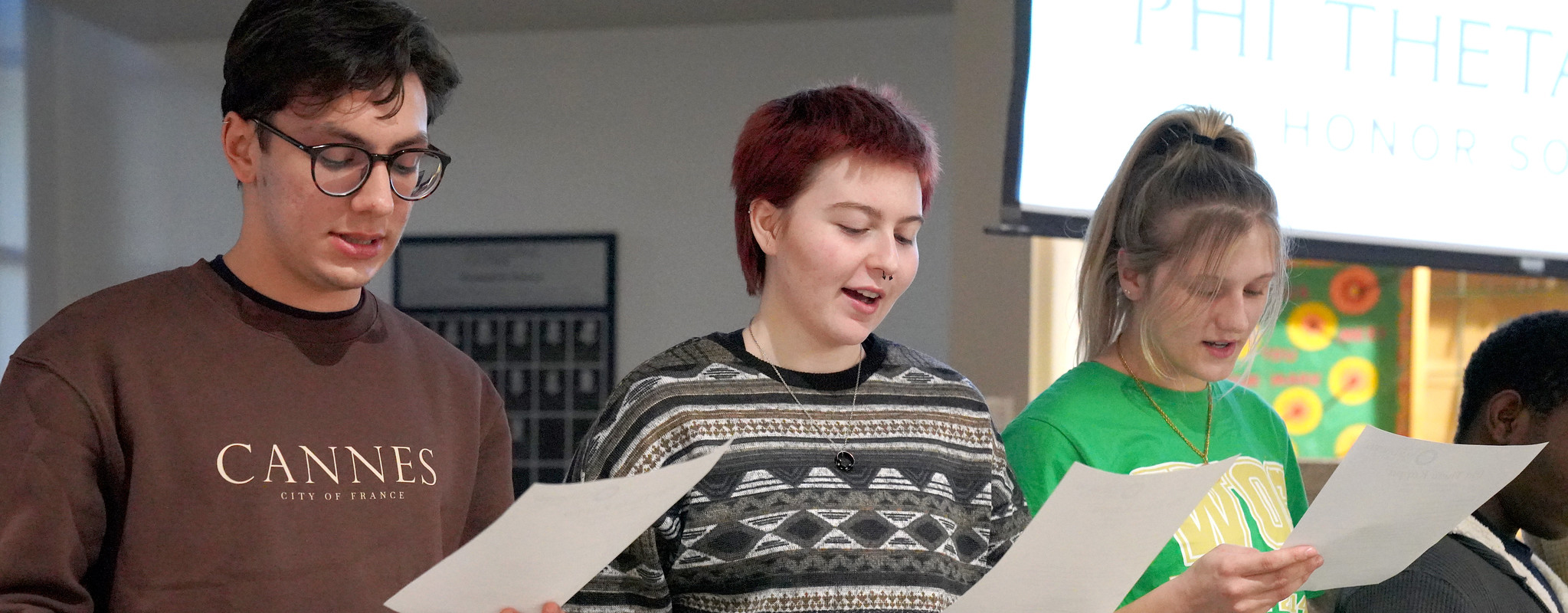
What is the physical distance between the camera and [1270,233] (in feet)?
4.42

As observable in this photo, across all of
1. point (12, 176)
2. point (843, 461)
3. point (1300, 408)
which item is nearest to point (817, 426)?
point (843, 461)

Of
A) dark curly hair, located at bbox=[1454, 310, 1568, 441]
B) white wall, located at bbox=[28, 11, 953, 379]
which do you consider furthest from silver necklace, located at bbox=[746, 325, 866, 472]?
white wall, located at bbox=[28, 11, 953, 379]

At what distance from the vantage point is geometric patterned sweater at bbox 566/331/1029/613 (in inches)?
42.3

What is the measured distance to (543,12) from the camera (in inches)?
181

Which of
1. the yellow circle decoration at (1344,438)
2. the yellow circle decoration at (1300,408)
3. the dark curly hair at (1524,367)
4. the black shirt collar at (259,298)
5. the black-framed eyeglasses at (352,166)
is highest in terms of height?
the black-framed eyeglasses at (352,166)

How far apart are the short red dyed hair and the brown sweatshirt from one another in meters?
0.35

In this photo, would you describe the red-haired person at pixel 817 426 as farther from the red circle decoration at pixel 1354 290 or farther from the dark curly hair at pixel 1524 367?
the red circle decoration at pixel 1354 290

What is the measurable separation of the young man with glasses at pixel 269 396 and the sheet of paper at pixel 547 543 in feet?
0.54

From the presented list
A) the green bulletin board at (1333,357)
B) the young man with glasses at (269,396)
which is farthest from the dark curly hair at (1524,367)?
the young man with glasses at (269,396)

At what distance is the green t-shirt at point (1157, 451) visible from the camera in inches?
50.9

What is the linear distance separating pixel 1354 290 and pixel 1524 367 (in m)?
1.34

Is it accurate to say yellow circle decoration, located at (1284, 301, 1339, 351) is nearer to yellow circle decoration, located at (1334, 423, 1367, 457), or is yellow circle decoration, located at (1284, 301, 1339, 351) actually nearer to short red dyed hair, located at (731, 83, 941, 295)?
yellow circle decoration, located at (1334, 423, 1367, 457)

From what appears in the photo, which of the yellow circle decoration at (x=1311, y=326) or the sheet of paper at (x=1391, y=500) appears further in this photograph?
the yellow circle decoration at (x=1311, y=326)

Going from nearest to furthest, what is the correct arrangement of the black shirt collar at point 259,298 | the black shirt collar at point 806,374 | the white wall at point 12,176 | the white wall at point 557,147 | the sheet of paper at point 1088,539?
1. the sheet of paper at point 1088,539
2. the black shirt collar at point 259,298
3. the black shirt collar at point 806,374
4. the white wall at point 12,176
5. the white wall at point 557,147
